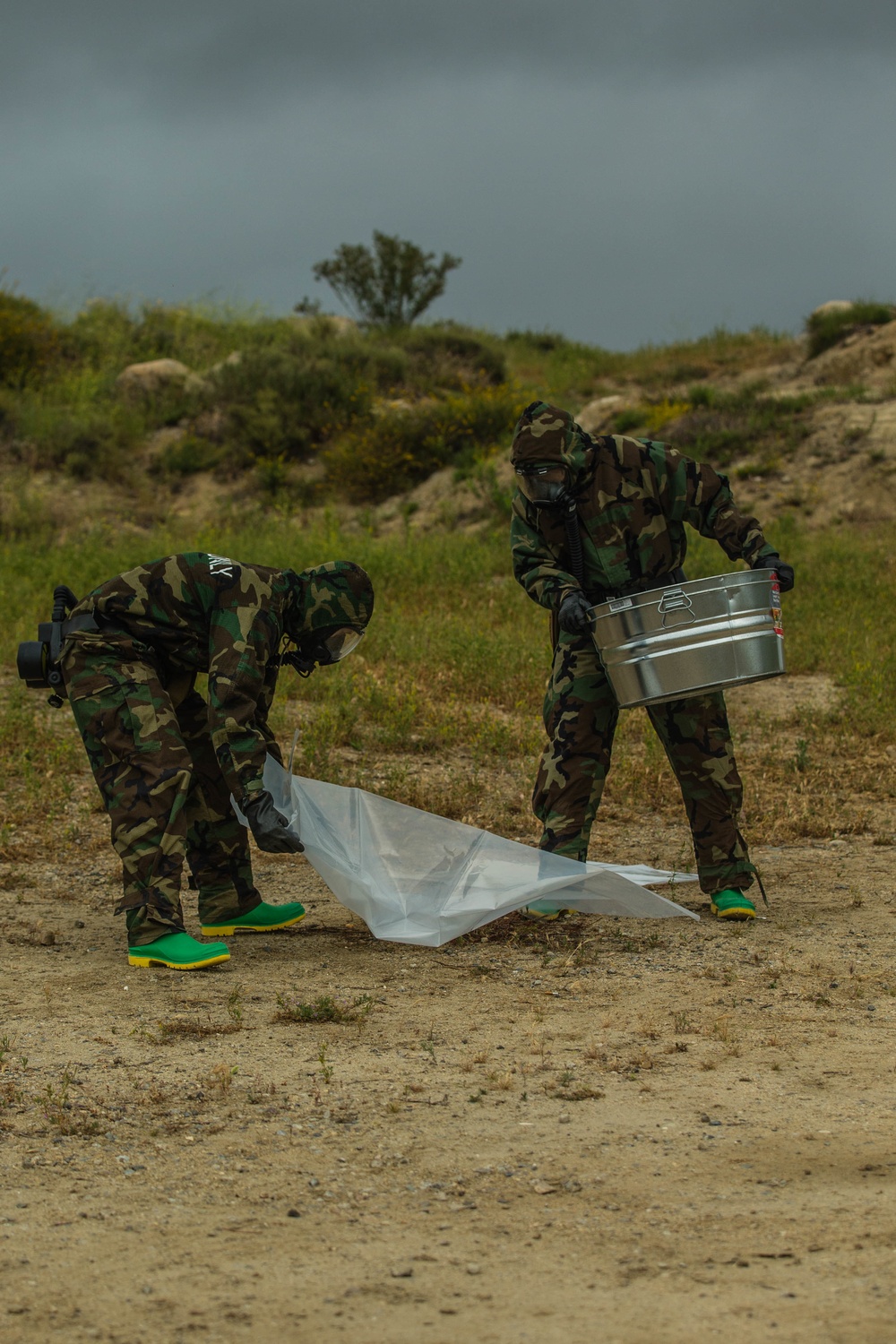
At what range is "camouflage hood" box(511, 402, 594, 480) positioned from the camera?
4.50 metres

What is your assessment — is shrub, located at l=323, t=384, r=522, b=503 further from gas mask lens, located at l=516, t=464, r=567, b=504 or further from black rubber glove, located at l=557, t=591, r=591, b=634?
black rubber glove, located at l=557, t=591, r=591, b=634

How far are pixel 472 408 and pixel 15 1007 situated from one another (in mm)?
12973

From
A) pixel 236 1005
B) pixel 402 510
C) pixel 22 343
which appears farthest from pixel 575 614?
pixel 22 343

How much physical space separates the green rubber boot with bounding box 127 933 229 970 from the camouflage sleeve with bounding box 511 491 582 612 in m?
1.55

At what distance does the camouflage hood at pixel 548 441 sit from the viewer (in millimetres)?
4496

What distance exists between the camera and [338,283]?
2542 centimetres

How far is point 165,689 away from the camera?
4.51 m

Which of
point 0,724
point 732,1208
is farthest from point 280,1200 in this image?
point 0,724

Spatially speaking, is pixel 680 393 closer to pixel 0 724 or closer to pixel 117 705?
pixel 0 724

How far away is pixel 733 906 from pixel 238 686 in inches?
75.0

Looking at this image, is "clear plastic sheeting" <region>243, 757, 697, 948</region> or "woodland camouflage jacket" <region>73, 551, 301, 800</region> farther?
"clear plastic sheeting" <region>243, 757, 697, 948</region>

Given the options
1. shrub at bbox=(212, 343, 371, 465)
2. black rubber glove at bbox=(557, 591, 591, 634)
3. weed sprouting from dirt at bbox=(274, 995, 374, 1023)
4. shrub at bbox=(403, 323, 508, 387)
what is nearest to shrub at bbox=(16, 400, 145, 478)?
shrub at bbox=(212, 343, 371, 465)

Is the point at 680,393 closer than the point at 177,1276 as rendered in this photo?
No

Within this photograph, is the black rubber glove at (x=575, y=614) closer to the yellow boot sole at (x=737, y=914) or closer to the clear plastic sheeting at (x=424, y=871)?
the clear plastic sheeting at (x=424, y=871)
